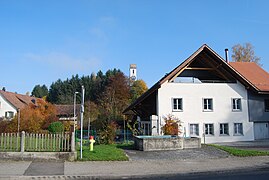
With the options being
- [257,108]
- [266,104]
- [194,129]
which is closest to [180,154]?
[194,129]

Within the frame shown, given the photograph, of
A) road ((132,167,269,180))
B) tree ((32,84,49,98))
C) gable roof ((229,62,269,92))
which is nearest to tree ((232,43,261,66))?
Result: gable roof ((229,62,269,92))

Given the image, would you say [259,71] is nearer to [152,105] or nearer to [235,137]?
[235,137]

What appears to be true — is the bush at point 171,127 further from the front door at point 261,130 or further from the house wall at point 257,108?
the front door at point 261,130

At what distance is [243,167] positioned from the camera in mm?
13234

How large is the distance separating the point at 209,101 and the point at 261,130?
671 cm

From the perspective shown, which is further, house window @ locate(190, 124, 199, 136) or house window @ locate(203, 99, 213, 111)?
house window @ locate(203, 99, 213, 111)

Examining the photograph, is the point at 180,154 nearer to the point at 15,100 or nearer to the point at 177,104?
the point at 177,104

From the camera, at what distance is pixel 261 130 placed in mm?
29047

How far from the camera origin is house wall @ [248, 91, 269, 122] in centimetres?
2862

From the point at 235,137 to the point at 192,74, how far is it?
7.89 metres

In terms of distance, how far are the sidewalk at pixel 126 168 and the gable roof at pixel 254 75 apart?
16031 mm

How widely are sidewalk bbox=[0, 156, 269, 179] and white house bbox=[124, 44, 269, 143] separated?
11.6 m

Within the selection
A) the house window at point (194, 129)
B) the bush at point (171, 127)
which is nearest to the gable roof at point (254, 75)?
the house window at point (194, 129)

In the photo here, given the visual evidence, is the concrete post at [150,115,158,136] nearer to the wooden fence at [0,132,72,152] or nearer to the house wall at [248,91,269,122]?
the house wall at [248,91,269,122]
